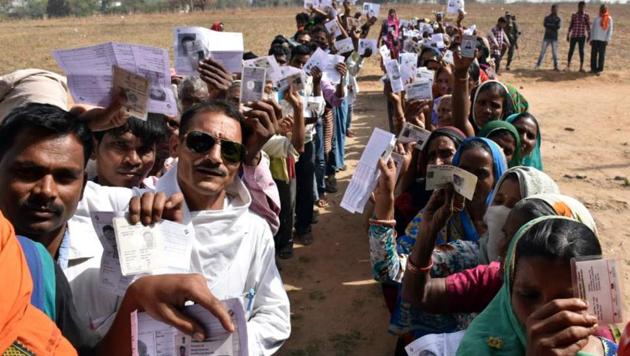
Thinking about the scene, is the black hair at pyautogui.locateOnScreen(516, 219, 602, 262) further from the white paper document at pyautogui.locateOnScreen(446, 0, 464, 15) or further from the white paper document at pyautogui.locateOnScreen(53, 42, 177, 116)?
the white paper document at pyautogui.locateOnScreen(446, 0, 464, 15)

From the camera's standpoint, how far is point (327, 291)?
4.70m

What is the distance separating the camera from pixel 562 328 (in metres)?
1.25

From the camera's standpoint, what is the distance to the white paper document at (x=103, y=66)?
2080mm

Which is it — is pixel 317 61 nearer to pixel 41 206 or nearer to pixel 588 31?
pixel 41 206

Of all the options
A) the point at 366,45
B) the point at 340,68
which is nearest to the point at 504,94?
the point at 340,68

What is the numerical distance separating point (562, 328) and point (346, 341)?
2876mm

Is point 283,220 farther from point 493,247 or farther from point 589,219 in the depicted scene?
point 589,219

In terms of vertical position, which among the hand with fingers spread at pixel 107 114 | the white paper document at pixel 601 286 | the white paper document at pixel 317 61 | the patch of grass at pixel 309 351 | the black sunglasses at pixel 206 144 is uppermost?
the white paper document at pixel 317 61

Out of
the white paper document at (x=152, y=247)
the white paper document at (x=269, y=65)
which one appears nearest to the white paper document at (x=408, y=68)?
the white paper document at (x=269, y=65)

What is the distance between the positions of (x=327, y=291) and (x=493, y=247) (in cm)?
257

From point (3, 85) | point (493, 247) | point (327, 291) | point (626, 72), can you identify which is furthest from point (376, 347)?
point (626, 72)

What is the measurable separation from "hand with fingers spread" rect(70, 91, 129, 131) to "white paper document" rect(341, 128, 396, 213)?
113cm

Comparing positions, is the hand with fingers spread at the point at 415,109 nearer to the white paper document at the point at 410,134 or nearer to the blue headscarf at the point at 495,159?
the white paper document at the point at 410,134

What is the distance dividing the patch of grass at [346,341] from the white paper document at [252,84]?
6.86ft
